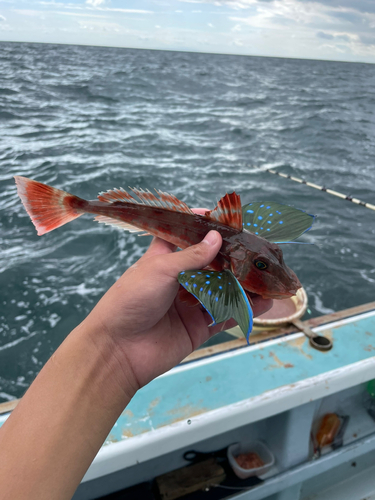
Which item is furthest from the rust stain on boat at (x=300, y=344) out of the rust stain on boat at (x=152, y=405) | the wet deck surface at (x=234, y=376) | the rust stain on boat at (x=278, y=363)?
the rust stain on boat at (x=152, y=405)

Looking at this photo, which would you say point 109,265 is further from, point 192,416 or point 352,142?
point 352,142

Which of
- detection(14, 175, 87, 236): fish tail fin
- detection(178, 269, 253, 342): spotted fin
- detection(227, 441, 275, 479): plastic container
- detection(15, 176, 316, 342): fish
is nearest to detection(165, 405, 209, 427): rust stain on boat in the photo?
detection(227, 441, 275, 479): plastic container

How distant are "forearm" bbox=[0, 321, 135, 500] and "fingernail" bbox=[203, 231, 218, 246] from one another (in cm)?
90

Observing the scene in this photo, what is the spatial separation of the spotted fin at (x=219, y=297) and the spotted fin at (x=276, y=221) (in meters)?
0.65

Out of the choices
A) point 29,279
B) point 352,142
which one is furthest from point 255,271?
point 352,142

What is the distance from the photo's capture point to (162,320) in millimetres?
2594

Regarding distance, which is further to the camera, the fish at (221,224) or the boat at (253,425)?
the boat at (253,425)

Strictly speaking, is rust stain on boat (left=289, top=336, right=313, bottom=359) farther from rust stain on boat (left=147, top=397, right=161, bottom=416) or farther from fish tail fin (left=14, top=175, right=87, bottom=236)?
fish tail fin (left=14, top=175, right=87, bottom=236)

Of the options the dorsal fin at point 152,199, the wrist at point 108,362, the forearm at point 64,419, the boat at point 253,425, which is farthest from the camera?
the boat at point 253,425

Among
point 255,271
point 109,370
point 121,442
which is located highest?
point 255,271

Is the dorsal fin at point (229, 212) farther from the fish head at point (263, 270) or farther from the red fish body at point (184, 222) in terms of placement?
the fish head at point (263, 270)

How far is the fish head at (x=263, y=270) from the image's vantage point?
8.07ft

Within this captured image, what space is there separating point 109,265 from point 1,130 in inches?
456

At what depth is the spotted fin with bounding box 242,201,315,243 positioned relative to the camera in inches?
104
